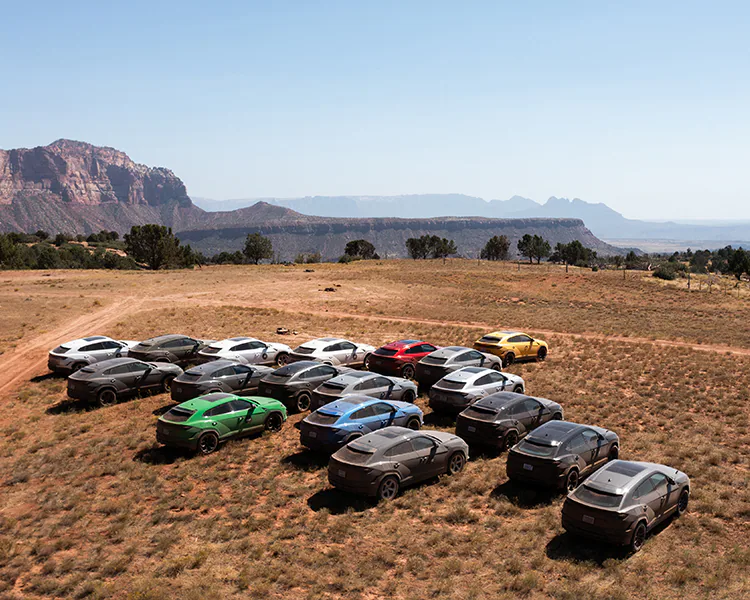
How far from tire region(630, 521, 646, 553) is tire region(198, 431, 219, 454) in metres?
11.2

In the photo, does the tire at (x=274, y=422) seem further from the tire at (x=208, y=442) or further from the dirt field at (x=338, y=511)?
the tire at (x=208, y=442)

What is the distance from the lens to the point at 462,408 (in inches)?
758

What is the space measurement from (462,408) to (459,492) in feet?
16.6

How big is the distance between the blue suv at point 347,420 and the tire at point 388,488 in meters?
2.37

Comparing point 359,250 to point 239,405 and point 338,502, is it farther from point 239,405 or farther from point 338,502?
point 338,502

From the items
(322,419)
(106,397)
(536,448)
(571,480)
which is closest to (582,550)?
(571,480)

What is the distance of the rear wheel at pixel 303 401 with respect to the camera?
20.4 m

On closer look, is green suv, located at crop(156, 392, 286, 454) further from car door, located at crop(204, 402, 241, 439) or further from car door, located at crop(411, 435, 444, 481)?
car door, located at crop(411, 435, 444, 481)

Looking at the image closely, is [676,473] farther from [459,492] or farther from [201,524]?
[201,524]

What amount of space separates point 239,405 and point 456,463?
681 centimetres

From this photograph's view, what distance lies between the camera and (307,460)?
645 inches

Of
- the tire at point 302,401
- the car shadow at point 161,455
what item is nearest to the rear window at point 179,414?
the car shadow at point 161,455

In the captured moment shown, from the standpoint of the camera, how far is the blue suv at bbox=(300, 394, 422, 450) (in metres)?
15.9

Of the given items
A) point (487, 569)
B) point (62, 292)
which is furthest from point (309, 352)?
point (62, 292)
